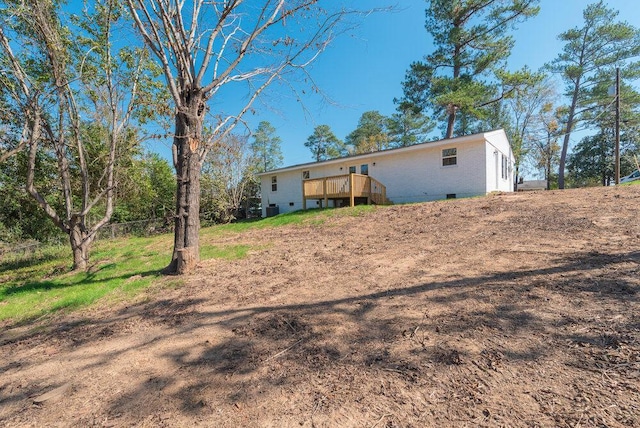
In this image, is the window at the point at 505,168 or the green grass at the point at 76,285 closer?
the green grass at the point at 76,285

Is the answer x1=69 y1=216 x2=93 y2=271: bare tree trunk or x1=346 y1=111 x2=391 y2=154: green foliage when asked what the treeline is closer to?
x1=346 y1=111 x2=391 y2=154: green foliage

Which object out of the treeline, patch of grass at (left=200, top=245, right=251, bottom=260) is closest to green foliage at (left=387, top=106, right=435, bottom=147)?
the treeline

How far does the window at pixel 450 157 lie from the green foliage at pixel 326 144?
939 inches

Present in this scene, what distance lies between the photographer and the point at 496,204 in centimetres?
877

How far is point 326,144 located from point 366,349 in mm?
37497

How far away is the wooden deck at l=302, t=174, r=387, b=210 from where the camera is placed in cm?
1308

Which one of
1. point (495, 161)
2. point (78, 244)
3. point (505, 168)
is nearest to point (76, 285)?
point (78, 244)

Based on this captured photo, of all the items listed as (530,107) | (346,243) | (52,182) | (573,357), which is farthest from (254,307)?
(530,107)

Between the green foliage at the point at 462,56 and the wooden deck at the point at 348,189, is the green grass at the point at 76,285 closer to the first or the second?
the wooden deck at the point at 348,189

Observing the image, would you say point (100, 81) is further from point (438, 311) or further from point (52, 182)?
point (438, 311)

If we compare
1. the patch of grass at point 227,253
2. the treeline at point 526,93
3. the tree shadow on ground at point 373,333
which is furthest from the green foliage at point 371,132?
the tree shadow on ground at point 373,333

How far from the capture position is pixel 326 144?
38.2 m

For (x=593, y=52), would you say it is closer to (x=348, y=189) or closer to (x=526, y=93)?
(x=526, y=93)

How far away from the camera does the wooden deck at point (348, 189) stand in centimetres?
1308
